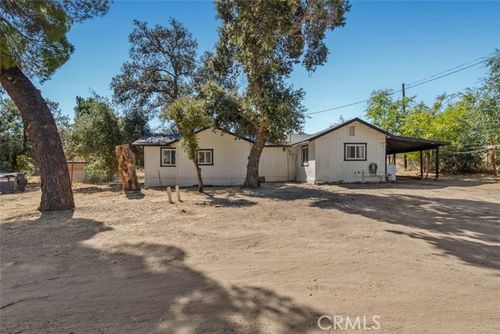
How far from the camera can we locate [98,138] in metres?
19.8

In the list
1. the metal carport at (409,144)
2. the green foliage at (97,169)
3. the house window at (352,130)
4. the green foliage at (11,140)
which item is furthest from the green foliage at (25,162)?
the metal carport at (409,144)

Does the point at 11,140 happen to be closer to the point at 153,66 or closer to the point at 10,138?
the point at 10,138

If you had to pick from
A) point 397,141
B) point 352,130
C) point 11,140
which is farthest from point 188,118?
point 11,140

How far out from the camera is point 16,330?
9.50 ft

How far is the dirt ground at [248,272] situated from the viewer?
120 inches

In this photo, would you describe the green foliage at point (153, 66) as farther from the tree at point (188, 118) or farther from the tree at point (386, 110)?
the tree at point (386, 110)

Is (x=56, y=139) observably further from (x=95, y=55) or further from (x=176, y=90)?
(x=176, y=90)

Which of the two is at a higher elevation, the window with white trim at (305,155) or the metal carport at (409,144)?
the metal carport at (409,144)

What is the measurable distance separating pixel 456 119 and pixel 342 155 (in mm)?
10818

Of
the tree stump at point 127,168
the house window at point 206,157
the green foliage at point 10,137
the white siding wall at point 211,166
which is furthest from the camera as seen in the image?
the green foliage at point 10,137

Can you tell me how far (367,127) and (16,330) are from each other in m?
17.6

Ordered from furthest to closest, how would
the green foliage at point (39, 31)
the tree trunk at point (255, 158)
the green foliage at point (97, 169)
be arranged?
the green foliage at point (97, 169) < the tree trunk at point (255, 158) < the green foliage at point (39, 31)

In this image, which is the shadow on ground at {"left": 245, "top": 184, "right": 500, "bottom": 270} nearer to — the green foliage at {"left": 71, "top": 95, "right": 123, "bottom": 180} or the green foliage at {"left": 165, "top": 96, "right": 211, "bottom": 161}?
the green foliage at {"left": 165, "top": 96, "right": 211, "bottom": 161}

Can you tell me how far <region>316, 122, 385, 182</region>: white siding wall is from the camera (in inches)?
694
